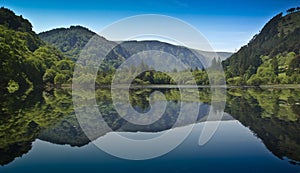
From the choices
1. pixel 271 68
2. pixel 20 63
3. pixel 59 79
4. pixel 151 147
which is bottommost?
pixel 151 147

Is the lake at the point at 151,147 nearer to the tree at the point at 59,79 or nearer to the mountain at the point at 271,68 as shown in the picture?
the tree at the point at 59,79

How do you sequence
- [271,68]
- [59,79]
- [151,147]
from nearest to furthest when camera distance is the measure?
[151,147]
[59,79]
[271,68]

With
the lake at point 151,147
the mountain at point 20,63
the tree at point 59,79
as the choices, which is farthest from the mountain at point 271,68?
the lake at point 151,147

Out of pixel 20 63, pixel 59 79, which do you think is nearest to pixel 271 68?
pixel 59 79

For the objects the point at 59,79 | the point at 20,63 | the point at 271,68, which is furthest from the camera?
the point at 271,68

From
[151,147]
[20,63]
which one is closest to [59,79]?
[20,63]

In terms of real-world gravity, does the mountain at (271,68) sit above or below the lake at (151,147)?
above

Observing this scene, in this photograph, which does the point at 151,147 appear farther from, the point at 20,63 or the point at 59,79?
the point at 59,79

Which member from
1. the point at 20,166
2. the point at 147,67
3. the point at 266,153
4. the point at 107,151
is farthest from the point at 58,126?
the point at 147,67

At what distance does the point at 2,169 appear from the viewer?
→ 34.3ft

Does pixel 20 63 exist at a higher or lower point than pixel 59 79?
higher

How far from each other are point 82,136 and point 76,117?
324 inches

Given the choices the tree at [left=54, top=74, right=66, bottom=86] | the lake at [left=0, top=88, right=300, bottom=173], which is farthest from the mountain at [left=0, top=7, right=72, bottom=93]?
the lake at [left=0, top=88, right=300, bottom=173]

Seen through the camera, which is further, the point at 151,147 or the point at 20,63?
the point at 20,63
